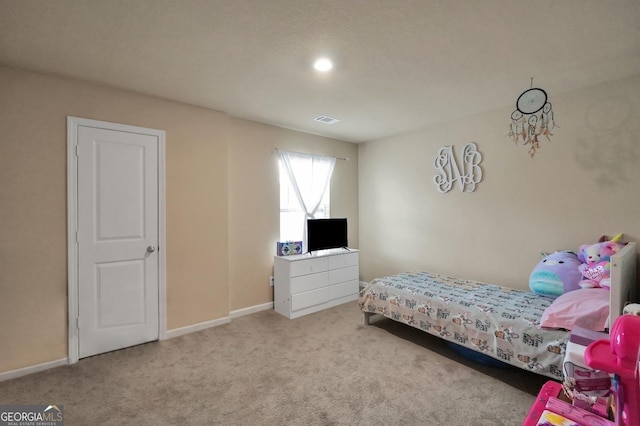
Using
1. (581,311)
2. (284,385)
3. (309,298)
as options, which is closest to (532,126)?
(581,311)

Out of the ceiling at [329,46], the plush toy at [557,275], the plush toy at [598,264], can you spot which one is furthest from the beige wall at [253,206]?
the plush toy at [598,264]

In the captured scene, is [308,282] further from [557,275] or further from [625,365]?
[625,365]

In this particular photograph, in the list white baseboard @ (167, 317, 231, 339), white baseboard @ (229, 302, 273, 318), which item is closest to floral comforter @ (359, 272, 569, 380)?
white baseboard @ (229, 302, 273, 318)

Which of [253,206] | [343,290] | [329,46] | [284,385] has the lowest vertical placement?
[284,385]

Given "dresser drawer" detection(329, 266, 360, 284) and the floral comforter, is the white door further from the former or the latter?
the floral comforter

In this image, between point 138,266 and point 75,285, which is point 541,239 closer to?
point 138,266

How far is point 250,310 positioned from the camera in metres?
3.96

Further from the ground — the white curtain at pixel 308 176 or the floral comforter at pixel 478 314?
the white curtain at pixel 308 176

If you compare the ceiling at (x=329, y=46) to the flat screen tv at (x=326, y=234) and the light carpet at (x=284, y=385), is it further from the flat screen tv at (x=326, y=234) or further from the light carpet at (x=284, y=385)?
the light carpet at (x=284, y=385)

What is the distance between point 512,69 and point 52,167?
13.3ft

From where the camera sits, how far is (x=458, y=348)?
2850 mm

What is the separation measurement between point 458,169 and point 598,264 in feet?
5.93

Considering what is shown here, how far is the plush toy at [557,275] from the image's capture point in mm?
2652

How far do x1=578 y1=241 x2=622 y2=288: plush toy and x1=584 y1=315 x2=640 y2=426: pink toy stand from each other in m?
1.85
